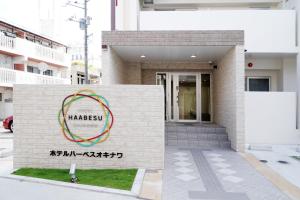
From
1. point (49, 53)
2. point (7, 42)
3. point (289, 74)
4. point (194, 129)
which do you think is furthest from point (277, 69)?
point (49, 53)

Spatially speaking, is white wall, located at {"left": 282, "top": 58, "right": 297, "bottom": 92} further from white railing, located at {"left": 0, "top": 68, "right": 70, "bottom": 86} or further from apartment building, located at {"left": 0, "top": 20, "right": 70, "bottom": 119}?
white railing, located at {"left": 0, "top": 68, "right": 70, "bottom": 86}

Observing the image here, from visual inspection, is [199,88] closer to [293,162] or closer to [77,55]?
[293,162]

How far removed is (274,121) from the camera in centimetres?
994

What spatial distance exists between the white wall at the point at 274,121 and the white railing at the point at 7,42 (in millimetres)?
19660

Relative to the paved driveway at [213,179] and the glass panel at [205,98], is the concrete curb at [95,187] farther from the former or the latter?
the glass panel at [205,98]

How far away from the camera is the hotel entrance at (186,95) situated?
1270 centimetres

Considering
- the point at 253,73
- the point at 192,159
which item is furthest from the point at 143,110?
the point at 253,73

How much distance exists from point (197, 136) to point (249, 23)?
5926 mm

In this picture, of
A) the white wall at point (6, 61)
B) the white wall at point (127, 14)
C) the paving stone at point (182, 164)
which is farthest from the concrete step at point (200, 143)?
the white wall at point (6, 61)

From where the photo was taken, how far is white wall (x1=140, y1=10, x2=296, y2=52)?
429 inches

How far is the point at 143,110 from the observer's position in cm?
648

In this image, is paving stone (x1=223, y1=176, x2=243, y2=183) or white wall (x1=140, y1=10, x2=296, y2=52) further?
white wall (x1=140, y1=10, x2=296, y2=52)

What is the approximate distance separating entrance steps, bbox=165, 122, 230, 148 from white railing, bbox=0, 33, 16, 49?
56.3 ft

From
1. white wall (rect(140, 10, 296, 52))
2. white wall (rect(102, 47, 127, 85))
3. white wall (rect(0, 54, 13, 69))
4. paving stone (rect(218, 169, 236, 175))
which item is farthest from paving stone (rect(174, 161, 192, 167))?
white wall (rect(0, 54, 13, 69))
